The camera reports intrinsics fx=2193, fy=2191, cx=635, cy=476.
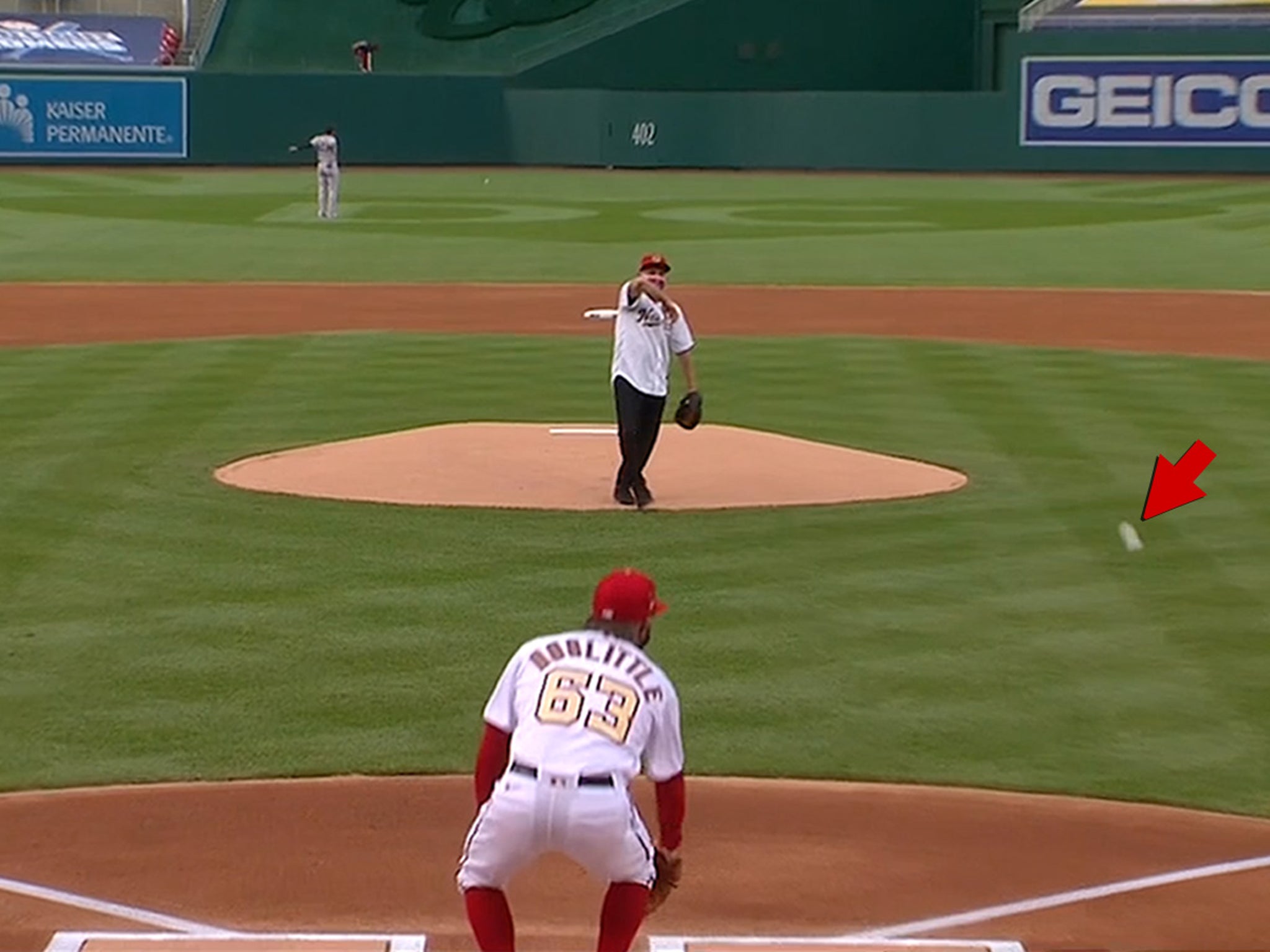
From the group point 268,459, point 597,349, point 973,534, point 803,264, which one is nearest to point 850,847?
point 973,534

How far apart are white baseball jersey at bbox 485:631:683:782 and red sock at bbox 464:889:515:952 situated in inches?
16.5

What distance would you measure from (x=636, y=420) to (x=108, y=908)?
704 cm

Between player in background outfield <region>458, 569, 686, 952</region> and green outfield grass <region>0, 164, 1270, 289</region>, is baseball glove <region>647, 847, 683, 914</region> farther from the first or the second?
green outfield grass <region>0, 164, 1270, 289</region>

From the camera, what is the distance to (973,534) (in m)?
14.0

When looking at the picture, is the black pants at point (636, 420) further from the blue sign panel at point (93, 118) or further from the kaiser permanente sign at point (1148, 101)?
the blue sign panel at point (93, 118)

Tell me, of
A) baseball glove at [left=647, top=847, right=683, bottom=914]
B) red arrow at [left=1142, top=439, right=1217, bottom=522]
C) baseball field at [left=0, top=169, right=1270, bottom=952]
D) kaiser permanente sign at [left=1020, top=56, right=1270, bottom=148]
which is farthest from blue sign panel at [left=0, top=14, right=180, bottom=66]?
baseball glove at [left=647, top=847, right=683, bottom=914]

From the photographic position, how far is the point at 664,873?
240 inches

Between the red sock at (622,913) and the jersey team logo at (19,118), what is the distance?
50.0 m

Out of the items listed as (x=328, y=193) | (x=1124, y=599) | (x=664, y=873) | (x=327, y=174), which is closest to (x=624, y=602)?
(x=664, y=873)

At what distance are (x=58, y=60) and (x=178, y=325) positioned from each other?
112 ft

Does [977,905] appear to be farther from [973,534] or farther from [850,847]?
[973,534]

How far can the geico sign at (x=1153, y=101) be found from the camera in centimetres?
4928

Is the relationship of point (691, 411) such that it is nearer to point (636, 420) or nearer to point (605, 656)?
point (636, 420)

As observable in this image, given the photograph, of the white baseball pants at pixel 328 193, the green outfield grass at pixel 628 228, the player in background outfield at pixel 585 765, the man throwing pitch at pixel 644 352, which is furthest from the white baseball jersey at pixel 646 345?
the white baseball pants at pixel 328 193
